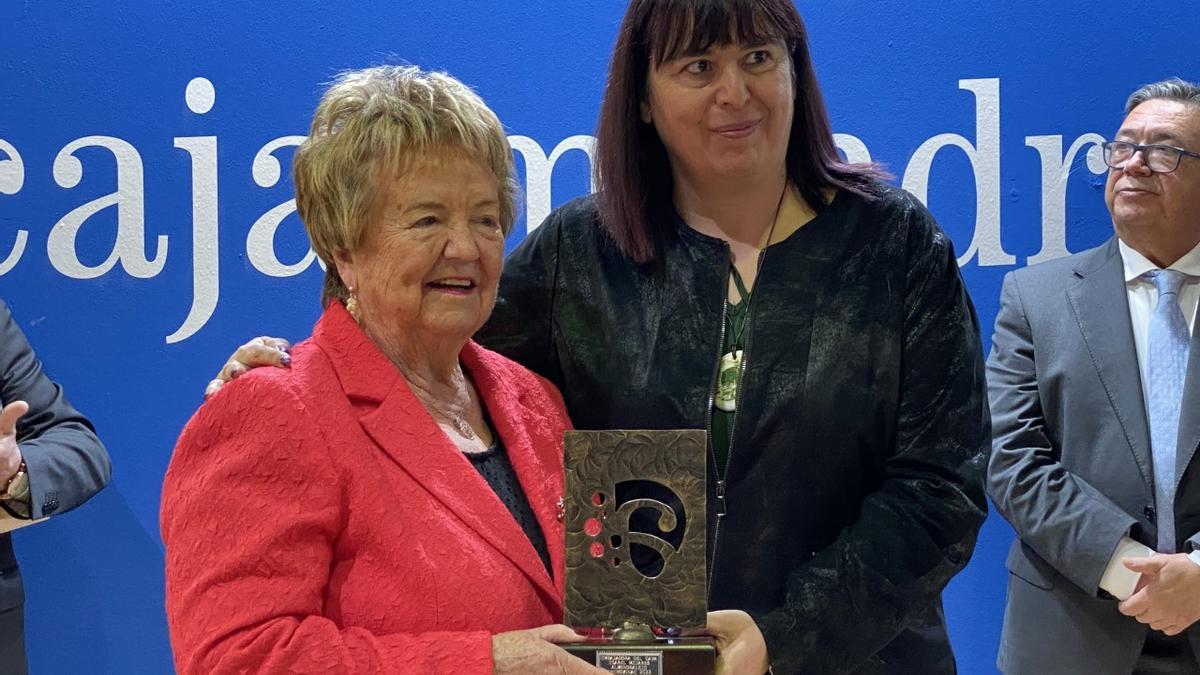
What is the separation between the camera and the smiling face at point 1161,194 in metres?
3.20

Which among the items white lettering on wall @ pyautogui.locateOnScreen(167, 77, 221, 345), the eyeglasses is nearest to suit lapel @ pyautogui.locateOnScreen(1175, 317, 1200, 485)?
the eyeglasses

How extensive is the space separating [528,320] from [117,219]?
1800 mm

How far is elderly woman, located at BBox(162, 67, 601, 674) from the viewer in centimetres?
145

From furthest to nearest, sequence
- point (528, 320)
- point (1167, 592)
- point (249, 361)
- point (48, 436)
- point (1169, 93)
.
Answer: point (1169, 93)
point (48, 436)
point (1167, 592)
point (528, 320)
point (249, 361)

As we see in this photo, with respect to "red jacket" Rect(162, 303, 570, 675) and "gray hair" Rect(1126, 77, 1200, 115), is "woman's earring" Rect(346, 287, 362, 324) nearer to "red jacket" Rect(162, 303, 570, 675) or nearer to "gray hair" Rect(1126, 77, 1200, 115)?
"red jacket" Rect(162, 303, 570, 675)

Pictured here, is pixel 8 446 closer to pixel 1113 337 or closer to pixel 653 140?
pixel 653 140

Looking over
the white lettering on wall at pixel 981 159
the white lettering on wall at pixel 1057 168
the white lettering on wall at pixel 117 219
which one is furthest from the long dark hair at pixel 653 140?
the white lettering on wall at pixel 117 219

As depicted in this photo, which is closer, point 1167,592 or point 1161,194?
point 1167,592

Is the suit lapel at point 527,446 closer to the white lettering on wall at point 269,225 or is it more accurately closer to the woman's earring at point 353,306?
the woman's earring at point 353,306

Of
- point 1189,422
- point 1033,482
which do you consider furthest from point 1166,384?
point 1033,482

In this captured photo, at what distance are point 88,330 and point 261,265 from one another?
1.51ft

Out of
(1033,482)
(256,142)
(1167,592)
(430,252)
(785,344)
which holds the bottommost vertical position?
(1167,592)

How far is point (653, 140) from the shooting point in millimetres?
2037

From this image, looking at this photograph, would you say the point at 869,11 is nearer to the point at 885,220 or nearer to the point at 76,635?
the point at 885,220
